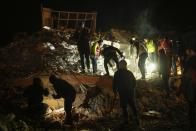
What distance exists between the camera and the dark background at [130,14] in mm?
31719

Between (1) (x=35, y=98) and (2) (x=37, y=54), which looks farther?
(2) (x=37, y=54)

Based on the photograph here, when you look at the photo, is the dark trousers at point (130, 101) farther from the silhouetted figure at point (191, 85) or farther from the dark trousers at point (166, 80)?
the dark trousers at point (166, 80)

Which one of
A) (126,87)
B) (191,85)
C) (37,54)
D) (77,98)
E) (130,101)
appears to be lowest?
(77,98)

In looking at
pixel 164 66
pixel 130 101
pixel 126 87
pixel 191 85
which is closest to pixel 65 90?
pixel 126 87

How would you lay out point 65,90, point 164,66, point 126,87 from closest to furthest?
point 126,87 → point 65,90 → point 164,66

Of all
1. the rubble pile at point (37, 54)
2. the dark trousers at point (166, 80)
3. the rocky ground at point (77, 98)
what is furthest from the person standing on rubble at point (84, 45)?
the dark trousers at point (166, 80)

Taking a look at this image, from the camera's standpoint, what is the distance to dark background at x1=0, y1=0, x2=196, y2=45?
31719mm

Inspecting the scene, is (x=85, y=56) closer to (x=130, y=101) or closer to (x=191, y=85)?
(x=130, y=101)

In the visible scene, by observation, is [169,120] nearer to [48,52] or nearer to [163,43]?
[163,43]

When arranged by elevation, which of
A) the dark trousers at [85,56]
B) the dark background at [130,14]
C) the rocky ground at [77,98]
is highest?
the dark background at [130,14]

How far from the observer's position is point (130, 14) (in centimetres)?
3434

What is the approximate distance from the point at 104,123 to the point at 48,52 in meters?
7.93

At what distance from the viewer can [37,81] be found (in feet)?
39.4

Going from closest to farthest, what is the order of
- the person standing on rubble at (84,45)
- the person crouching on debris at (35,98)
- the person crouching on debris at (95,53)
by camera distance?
the person crouching on debris at (35,98) < the person standing on rubble at (84,45) < the person crouching on debris at (95,53)
